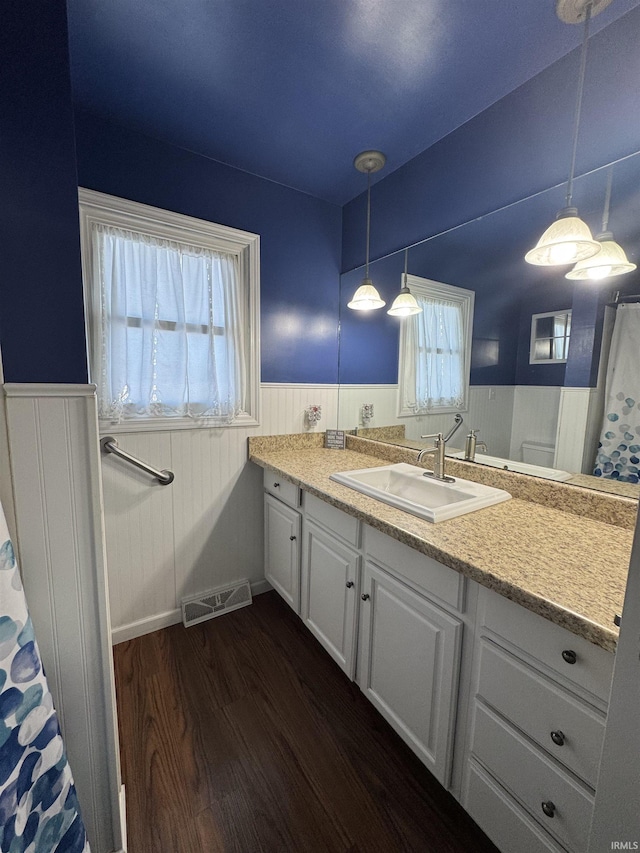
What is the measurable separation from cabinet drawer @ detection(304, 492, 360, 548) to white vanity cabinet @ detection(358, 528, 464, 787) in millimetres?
82

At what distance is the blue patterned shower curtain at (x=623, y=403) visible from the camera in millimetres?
1146

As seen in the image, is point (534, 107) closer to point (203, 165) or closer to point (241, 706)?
point (203, 165)

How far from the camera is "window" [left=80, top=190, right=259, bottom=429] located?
5.28 feet

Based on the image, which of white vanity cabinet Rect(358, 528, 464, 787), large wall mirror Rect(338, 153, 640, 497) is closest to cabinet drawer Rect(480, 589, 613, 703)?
white vanity cabinet Rect(358, 528, 464, 787)

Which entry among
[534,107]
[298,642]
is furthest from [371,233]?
[298,642]

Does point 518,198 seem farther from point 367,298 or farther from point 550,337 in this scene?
point 367,298

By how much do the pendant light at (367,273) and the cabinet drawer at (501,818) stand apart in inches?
79.5

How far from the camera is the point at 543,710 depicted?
78cm

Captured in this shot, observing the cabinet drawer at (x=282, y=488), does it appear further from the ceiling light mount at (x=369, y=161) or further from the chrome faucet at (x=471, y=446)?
the ceiling light mount at (x=369, y=161)

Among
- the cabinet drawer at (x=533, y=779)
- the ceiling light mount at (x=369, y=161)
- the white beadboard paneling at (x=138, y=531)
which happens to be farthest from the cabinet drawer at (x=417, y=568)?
the ceiling light mount at (x=369, y=161)

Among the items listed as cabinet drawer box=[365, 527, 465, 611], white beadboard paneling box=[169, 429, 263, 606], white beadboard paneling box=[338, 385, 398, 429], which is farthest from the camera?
white beadboard paneling box=[338, 385, 398, 429]

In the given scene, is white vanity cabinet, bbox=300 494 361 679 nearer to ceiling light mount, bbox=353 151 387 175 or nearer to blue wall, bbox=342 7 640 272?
blue wall, bbox=342 7 640 272

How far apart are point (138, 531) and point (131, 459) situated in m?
0.42

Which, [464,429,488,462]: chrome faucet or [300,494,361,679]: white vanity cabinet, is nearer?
[300,494,361,679]: white vanity cabinet
